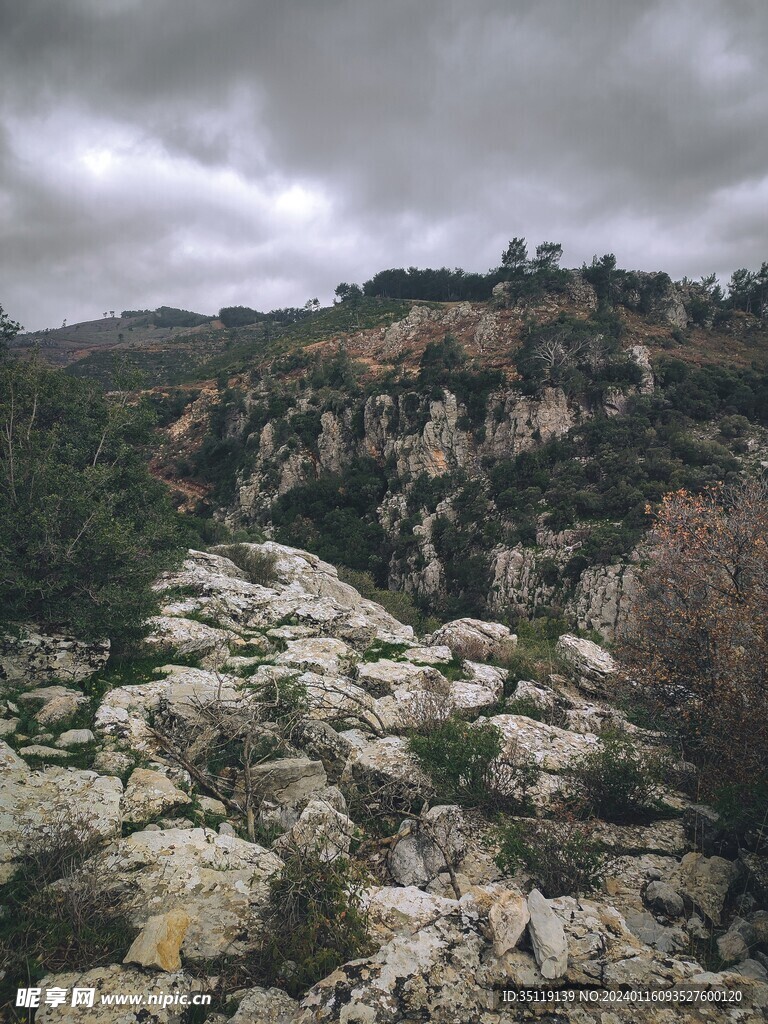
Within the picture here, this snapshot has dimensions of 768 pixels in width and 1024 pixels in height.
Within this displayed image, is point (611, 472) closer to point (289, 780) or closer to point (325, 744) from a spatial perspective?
point (325, 744)

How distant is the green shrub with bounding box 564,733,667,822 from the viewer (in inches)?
285

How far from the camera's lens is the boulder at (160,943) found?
12.4 ft

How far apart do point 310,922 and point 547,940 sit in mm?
2075

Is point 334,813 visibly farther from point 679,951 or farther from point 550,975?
point 679,951

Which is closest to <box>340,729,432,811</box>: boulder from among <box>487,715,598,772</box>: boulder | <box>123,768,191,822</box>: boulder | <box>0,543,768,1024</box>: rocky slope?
<box>0,543,768,1024</box>: rocky slope

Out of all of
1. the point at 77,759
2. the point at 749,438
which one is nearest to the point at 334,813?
the point at 77,759

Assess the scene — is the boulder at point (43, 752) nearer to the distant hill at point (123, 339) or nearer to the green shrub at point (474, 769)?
the green shrub at point (474, 769)

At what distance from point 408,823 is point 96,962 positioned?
4038mm

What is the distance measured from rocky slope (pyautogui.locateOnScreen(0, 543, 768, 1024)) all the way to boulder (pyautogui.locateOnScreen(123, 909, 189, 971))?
0.02m

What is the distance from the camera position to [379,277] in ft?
298

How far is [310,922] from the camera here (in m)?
4.17

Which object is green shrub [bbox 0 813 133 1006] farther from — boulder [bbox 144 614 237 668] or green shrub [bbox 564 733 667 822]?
green shrub [bbox 564 733 667 822]

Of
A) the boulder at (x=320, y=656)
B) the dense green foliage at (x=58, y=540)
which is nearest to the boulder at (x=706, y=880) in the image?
the boulder at (x=320, y=656)

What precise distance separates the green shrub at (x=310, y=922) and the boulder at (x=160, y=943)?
0.73 m
